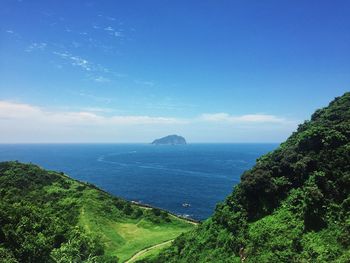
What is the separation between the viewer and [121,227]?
265 ft

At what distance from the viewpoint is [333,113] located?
62.1m

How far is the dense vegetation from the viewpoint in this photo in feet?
127

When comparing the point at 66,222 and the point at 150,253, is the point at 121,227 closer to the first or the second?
the point at 66,222

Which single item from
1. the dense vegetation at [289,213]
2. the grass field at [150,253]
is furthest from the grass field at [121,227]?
the dense vegetation at [289,213]

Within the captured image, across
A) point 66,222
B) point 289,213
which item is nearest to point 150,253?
point 66,222

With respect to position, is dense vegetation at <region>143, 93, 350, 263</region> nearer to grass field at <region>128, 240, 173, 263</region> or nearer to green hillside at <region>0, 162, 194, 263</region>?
grass field at <region>128, 240, 173, 263</region>

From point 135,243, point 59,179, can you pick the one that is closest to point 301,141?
point 135,243

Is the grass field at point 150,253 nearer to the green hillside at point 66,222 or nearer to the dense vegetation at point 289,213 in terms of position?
the green hillside at point 66,222

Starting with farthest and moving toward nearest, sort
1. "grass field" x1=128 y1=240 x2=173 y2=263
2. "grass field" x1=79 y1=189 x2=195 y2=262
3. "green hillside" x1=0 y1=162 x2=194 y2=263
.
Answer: "grass field" x1=79 y1=189 x2=195 y2=262 < "grass field" x1=128 y1=240 x2=173 y2=263 < "green hillside" x1=0 y1=162 x2=194 y2=263

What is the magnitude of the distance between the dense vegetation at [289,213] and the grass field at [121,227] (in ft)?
47.2

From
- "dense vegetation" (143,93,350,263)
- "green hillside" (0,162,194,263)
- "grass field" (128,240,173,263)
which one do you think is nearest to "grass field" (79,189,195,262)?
"green hillside" (0,162,194,263)

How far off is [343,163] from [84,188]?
71163mm

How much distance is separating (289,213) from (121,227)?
47.4m

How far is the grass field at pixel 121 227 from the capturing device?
228 ft
